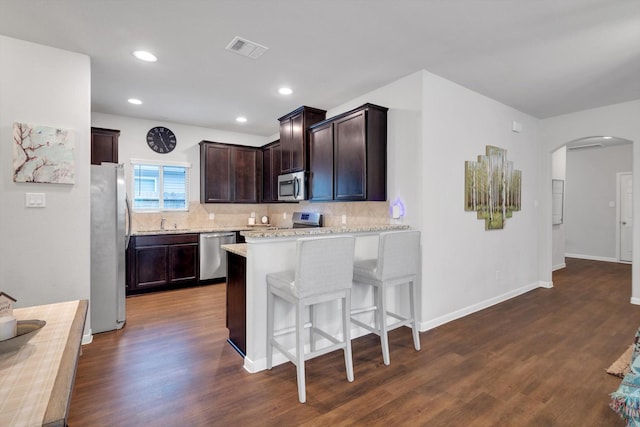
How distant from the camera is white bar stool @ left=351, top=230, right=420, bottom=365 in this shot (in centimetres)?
266

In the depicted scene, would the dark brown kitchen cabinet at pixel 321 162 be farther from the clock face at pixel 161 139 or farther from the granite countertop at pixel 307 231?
the clock face at pixel 161 139

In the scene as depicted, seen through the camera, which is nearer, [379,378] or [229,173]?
[379,378]

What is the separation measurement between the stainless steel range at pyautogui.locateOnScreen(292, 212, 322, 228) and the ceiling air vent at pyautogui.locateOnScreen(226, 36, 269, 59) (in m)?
2.60

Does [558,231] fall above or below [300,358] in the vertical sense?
above

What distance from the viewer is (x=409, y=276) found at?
2.89 meters

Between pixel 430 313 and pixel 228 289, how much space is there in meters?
2.12

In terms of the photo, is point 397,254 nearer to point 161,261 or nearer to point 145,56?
point 145,56

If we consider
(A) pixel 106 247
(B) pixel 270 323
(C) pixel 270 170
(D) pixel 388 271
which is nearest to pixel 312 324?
(B) pixel 270 323

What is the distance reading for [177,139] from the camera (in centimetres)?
552

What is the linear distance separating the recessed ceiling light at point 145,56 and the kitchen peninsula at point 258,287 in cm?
195

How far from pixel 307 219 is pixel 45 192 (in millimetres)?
3276

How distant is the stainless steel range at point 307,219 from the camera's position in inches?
197

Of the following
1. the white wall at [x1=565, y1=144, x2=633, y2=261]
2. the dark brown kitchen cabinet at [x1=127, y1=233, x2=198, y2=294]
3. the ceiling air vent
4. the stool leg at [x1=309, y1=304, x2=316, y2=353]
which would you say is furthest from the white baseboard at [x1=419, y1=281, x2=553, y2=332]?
the white wall at [x1=565, y1=144, x2=633, y2=261]

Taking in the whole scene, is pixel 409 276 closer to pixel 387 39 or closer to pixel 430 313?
pixel 430 313
